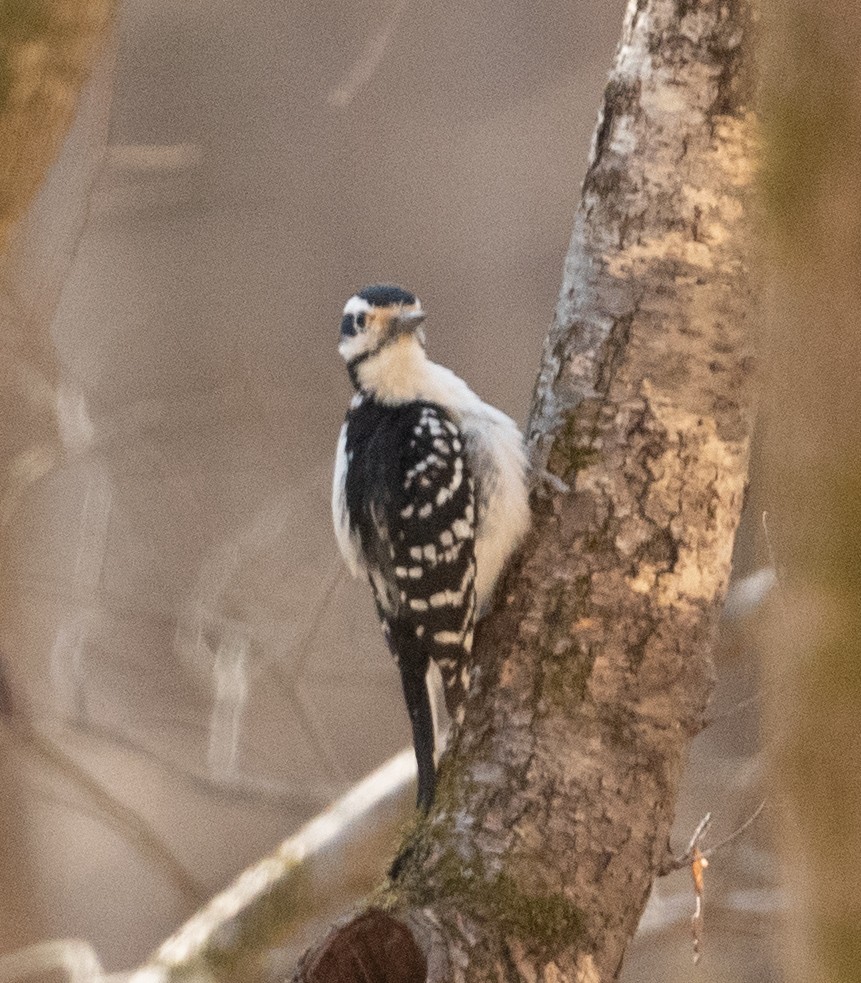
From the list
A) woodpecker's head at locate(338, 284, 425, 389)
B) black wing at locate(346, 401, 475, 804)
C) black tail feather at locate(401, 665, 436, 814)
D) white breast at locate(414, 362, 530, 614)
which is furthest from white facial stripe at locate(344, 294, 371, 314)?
black tail feather at locate(401, 665, 436, 814)

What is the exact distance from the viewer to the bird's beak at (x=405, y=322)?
2014 mm

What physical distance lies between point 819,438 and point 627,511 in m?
1.28

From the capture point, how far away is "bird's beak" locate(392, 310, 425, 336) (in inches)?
79.3

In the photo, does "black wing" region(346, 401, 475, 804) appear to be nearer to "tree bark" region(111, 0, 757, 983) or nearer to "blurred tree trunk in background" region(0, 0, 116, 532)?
"tree bark" region(111, 0, 757, 983)

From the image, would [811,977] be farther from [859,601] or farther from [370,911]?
[370,911]

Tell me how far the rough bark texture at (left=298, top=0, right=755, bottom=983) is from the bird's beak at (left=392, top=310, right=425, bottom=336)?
29 centimetres

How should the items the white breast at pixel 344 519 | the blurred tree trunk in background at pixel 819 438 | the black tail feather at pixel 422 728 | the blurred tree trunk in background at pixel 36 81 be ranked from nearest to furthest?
the blurred tree trunk in background at pixel 819 438, the blurred tree trunk in background at pixel 36 81, the black tail feather at pixel 422 728, the white breast at pixel 344 519

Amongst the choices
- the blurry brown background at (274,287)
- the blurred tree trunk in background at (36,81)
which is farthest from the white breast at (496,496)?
the blurry brown background at (274,287)

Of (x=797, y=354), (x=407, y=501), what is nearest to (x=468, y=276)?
(x=407, y=501)

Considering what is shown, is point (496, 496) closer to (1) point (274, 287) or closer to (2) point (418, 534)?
(2) point (418, 534)

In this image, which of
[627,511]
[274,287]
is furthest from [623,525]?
[274,287]

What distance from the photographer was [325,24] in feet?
12.8

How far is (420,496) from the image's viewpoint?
1.88 m

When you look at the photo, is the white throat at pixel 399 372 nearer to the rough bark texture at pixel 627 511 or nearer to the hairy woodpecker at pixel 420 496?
the hairy woodpecker at pixel 420 496
